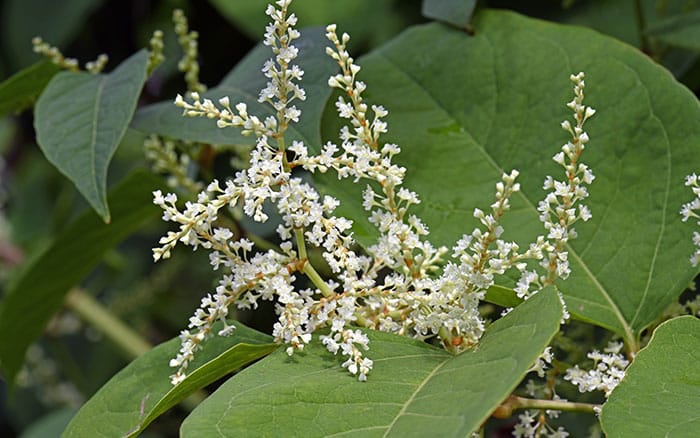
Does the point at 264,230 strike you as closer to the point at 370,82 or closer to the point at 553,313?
the point at 370,82

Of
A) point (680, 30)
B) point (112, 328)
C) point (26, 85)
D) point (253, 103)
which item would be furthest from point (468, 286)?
point (112, 328)

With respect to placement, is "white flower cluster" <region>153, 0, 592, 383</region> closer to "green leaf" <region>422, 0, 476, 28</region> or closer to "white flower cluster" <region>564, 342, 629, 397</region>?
"white flower cluster" <region>564, 342, 629, 397</region>

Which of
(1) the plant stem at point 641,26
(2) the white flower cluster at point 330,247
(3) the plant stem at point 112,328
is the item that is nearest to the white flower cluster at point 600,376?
(2) the white flower cluster at point 330,247

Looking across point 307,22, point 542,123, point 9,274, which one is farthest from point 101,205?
point 9,274

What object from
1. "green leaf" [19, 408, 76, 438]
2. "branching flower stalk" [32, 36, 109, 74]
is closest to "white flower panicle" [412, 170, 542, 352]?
"branching flower stalk" [32, 36, 109, 74]

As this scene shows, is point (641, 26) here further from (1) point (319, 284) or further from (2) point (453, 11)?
(1) point (319, 284)
